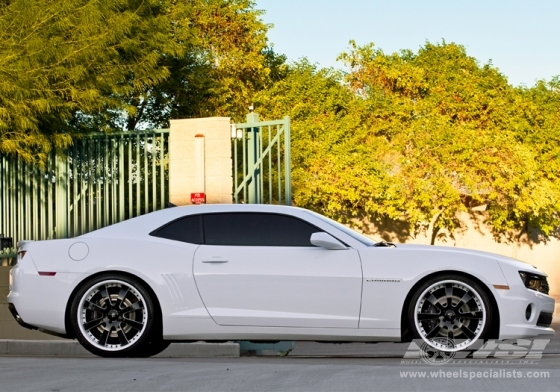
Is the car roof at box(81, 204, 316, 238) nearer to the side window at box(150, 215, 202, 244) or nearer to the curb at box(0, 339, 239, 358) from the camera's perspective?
the side window at box(150, 215, 202, 244)

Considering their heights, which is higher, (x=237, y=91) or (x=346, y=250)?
(x=237, y=91)

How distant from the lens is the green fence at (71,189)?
1619 centimetres

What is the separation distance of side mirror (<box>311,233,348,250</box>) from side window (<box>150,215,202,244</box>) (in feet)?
3.68

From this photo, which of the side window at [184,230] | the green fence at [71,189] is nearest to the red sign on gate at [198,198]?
the green fence at [71,189]

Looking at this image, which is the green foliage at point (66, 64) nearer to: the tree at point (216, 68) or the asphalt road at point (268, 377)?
the asphalt road at point (268, 377)

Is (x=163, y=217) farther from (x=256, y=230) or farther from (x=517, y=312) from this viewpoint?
(x=517, y=312)

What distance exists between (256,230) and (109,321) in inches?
61.7

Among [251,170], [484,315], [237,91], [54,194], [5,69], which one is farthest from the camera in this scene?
[237,91]

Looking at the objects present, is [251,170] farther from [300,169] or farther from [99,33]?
[300,169]

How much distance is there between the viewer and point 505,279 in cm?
909

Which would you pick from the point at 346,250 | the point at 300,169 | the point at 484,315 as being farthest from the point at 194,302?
the point at 300,169

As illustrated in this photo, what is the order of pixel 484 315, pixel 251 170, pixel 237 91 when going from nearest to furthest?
pixel 484 315
pixel 251 170
pixel 237 91

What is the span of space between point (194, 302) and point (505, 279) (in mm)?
2751

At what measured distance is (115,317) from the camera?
30.8 ft
